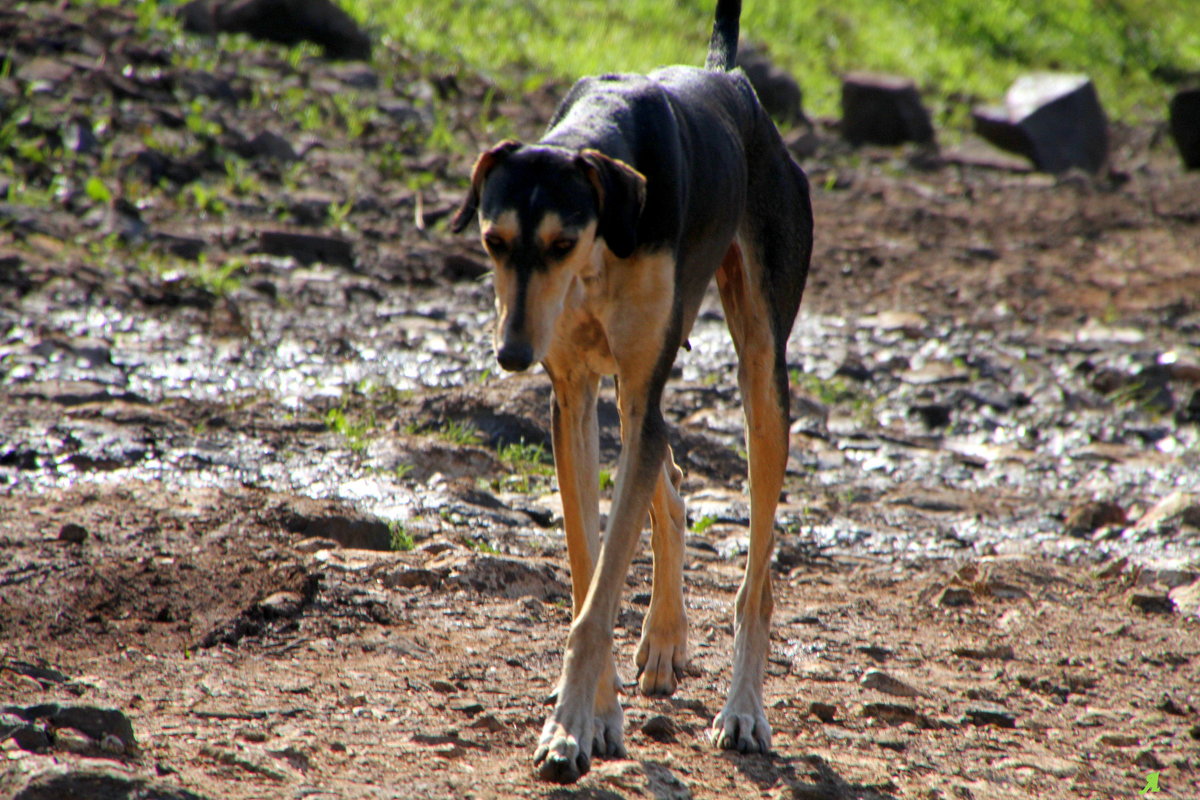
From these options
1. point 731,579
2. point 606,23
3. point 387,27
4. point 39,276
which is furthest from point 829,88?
point 731,579

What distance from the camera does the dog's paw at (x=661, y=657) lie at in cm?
466

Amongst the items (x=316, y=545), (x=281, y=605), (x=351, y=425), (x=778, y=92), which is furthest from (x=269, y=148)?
(x=281, y=605)

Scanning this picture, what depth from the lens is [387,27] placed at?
16.0 m

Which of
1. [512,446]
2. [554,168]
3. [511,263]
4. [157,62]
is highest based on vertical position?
[554,168]

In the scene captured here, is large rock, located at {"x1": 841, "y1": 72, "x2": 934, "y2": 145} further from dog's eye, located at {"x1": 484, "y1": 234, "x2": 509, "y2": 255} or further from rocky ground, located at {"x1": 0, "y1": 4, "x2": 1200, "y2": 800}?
dog's eye, located at {"x1": 484, "y1": 234, "x2": 509, "y2": 255}

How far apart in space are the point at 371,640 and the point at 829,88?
14.6 meters

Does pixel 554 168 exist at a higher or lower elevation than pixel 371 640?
higher

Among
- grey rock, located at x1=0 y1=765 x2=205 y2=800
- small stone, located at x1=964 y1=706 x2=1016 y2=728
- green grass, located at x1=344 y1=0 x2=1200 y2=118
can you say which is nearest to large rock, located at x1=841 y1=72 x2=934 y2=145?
green grass, located at x1=344 y1=0 x2=1200 y2=118

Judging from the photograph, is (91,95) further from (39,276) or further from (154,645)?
(154,645)

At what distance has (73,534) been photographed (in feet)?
17.1

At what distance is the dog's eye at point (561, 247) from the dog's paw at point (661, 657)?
1.58 metres

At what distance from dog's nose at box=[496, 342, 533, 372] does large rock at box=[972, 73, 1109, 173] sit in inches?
527

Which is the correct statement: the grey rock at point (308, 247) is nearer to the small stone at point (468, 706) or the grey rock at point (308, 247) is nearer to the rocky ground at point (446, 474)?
the rocky ground at point (446, 474)

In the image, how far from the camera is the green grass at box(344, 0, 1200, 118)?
1642 centimetres
